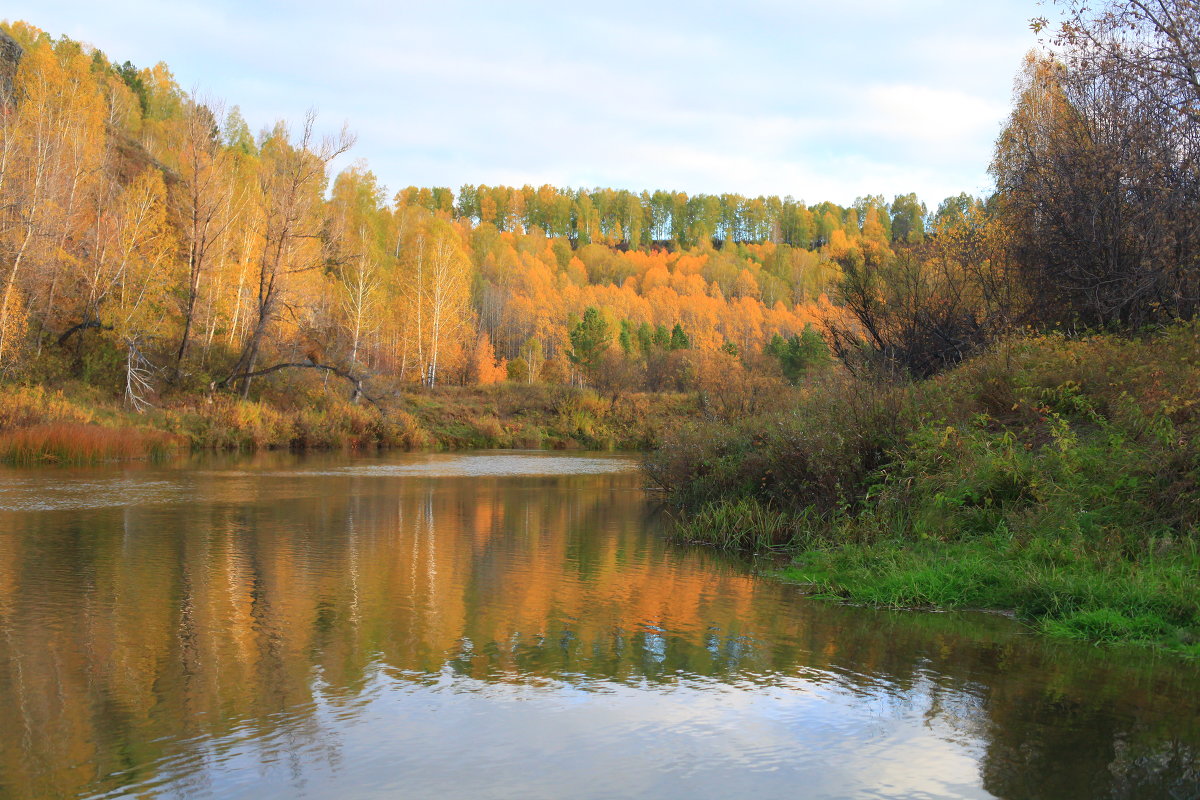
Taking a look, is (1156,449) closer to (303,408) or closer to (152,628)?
(152,628)

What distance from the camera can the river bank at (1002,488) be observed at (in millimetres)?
9062

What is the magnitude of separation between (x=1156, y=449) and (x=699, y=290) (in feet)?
381

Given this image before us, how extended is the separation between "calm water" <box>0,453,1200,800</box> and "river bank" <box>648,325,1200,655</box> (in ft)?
2.16

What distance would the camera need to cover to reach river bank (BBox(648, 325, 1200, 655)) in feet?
29.7

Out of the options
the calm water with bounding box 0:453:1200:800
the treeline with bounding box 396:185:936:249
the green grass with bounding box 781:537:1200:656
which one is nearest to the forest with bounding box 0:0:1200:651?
the green grass with bounding box 781:537:1200:656

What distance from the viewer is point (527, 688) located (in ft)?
22.6

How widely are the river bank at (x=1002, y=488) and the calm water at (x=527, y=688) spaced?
2.16 feet

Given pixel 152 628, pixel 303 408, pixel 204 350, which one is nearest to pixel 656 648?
pixel 152 628

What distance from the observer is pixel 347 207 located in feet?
226

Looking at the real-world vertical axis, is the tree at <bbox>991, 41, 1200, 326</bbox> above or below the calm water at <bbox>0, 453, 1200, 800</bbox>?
above

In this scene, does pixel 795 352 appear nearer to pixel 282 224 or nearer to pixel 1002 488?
pixel 282 224

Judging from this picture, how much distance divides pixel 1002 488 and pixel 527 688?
24.2ft

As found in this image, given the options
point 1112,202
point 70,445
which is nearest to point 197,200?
point 70,445

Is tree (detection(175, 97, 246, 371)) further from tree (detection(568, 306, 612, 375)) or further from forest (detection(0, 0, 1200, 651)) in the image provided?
tree (detection(568, 306, 612, 375))
